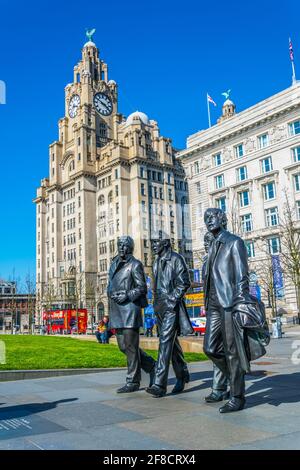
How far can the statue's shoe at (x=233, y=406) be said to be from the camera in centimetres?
596

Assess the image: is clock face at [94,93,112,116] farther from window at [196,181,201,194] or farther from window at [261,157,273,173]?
window at [261,157,273,173]

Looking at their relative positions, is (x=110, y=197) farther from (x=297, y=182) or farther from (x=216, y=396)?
(x=216, y=396)

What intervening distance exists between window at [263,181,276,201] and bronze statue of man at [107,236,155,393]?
4468 cm

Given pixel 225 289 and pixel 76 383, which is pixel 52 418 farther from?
pixel 76 383

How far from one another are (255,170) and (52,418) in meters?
49.5

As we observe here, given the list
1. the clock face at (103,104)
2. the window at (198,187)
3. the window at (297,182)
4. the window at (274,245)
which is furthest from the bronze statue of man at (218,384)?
the clock face at (103,104)

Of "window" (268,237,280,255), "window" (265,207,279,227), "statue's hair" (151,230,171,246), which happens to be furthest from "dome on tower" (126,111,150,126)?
"statue's hair" (151,230,171,246)

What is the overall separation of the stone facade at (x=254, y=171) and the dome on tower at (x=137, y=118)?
37.6 m

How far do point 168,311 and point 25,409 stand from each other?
8.80 ft

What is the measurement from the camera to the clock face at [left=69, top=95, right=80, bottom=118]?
321 feet

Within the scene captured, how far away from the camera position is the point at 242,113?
5516cm

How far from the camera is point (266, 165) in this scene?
51.9 metres

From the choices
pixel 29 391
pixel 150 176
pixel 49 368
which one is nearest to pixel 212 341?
pixel 29 391

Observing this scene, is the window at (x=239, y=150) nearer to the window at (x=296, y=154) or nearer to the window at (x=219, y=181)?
the window at (x=219, y=181)
